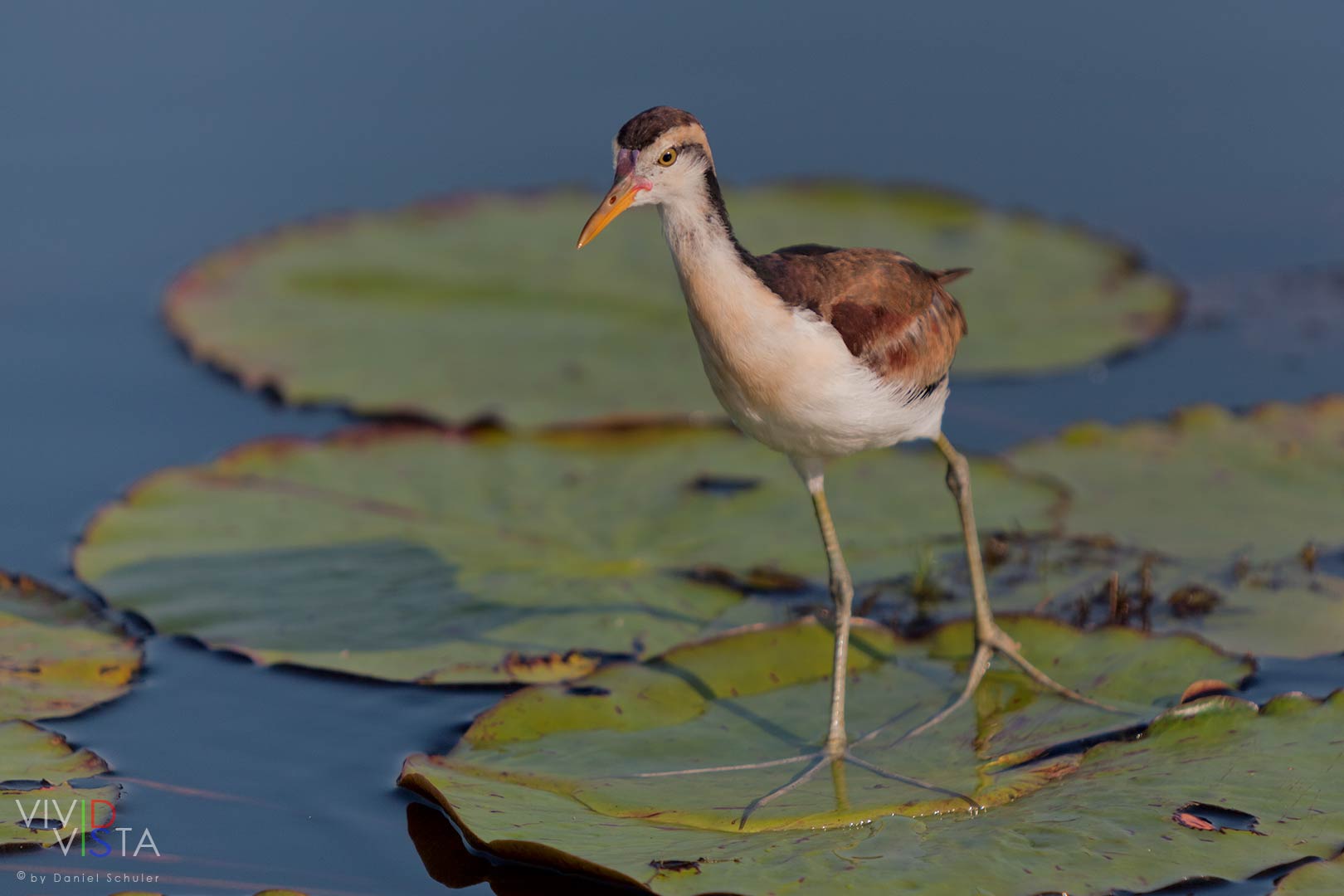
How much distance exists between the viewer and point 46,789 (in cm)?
411

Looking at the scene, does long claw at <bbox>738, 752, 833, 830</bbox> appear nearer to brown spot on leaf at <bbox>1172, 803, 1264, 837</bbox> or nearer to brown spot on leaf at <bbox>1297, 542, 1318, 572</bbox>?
brown spot on leaf at <bbox>1172, 803, 1264, 837</bbox>

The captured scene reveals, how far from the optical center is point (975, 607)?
4.70 m

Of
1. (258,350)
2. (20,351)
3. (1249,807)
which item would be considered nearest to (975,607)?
(1249,807)

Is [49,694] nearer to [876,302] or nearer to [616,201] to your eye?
[616,201]

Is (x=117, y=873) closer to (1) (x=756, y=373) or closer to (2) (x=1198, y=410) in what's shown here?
(1) (x=756, y=373)

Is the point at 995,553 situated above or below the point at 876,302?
below

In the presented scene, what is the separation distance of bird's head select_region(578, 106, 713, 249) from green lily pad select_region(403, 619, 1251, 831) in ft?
4.70

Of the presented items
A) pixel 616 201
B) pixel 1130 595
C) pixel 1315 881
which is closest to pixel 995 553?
pixel 1130 595

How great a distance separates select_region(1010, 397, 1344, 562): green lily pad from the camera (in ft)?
18.1

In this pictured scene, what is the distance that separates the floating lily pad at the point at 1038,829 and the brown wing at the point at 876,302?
1.13 metres

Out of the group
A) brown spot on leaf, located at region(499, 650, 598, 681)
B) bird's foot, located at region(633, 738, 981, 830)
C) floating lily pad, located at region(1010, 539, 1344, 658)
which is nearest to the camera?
bird's foot, located at region(633, 738, 981, 830)

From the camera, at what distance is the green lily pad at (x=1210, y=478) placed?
551 centimetres

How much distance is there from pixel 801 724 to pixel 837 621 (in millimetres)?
329

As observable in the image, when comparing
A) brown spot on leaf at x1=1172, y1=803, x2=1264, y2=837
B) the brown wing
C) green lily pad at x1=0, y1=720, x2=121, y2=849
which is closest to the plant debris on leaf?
green lily pad at x1=0, y1=720, x2=121, y2=849
